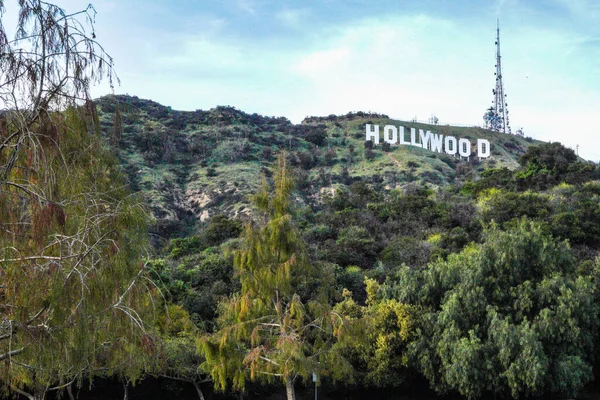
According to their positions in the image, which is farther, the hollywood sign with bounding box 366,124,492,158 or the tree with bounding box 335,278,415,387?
the hollywood sign with bounding box 366,124,492,158

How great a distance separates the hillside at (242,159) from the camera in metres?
46.4

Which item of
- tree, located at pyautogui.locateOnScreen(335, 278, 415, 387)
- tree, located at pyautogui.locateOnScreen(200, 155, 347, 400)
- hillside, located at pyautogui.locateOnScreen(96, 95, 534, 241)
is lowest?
tree, located at pyautogui.locateOnScreen(335, 278, 415, 387)

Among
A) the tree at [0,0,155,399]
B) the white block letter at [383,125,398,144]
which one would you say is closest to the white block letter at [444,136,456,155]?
the white block letter at [383,125,398,144]

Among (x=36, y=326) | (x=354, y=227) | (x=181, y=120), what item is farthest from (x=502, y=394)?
(x=181, y=120)

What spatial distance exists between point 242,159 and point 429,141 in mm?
20361

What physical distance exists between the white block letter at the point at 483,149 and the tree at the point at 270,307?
5002cm

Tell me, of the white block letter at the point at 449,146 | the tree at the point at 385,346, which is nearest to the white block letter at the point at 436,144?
the white block letter at the point at 449,146

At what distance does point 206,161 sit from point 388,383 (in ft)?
117

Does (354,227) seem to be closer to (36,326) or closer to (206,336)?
(206,336)

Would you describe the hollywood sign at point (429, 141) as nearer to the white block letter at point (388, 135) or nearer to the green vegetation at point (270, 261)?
the white block letter at point (388, 135)

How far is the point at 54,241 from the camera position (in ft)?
17.3

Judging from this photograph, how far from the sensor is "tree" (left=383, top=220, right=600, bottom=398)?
19.6 meters

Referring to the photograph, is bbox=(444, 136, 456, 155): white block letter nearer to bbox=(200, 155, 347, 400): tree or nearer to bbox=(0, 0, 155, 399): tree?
bbox=(200, 155, 347, 400): tree

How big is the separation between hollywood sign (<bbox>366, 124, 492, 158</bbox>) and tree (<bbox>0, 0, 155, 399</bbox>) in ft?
183
